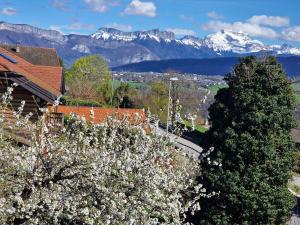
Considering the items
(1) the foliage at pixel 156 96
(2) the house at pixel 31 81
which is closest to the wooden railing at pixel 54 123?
(2) the house at pixel 31 81

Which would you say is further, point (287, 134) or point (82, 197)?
point (287, 134)

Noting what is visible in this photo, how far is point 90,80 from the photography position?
68875mm

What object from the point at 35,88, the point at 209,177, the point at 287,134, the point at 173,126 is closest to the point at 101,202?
the point at 173,126

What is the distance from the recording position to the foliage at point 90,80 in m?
59.9

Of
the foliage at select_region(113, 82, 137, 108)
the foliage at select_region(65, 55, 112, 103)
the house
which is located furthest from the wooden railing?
the foliage at select_region(65, 55, 112, 103)

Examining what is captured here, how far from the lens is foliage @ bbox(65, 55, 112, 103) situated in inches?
Result: 2360

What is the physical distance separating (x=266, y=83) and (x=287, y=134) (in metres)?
1.50

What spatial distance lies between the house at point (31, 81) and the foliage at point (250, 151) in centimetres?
444

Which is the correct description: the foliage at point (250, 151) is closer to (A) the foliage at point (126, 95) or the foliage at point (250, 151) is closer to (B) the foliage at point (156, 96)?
(B) the foliage at point (156, 96)

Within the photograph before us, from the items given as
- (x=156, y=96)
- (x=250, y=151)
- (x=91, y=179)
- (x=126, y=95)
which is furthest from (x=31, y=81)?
(x=156, y=96)

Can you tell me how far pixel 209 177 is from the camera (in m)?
14.4

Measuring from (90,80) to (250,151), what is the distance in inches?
2185

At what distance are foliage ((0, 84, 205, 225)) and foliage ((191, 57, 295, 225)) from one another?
18.5 feet

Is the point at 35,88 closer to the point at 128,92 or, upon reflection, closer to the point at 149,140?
the point at 149,140
